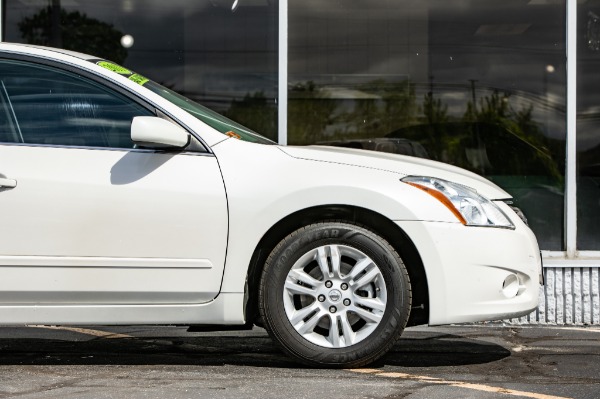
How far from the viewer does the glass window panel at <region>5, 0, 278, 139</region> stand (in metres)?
Answer: 9.16

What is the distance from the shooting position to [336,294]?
6.00 m

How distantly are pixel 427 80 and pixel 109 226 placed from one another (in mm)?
3785

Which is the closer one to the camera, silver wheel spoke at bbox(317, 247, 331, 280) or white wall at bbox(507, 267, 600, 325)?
silver wheel spoke at bbox(317, 247, 331, 280)

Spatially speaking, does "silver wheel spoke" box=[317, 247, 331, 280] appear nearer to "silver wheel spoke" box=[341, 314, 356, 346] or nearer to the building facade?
"silver wheel spoke" box=[341, 314, 356, 346]

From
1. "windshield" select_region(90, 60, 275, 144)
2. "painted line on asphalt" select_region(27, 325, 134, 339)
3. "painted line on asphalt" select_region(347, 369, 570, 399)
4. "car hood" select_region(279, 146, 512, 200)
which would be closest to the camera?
"painted line on asphalt" select_region(347, 369, 570, 399)

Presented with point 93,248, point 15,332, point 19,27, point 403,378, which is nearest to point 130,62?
point 19,27

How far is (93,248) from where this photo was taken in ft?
19.5

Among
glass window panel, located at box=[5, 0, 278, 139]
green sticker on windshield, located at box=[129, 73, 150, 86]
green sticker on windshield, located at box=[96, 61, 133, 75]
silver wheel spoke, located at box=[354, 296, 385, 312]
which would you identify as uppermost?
glass window panel, located at box=[5, 0, 278, 139]

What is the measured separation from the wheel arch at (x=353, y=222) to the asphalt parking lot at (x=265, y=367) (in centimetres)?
38

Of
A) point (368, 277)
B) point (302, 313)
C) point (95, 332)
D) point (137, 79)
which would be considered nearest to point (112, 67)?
point (137, 79)

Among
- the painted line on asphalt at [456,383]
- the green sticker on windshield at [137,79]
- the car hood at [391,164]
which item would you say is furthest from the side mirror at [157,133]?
the painted line on asphalt at [456,383]

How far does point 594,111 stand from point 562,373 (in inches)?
136

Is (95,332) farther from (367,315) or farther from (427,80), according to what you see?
(427,80)

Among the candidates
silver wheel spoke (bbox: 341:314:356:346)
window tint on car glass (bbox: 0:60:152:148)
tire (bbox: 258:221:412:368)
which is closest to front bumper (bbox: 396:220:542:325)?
tire (bbox: 258:221:412:368)
